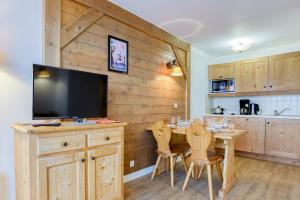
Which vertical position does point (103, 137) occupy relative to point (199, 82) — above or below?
below

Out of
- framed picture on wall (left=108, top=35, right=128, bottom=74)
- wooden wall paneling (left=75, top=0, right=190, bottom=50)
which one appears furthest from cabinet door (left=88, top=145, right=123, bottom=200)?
wooden wall paneling (left=75, top=0, right=190, bottom=50)

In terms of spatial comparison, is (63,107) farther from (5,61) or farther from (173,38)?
(173,38)

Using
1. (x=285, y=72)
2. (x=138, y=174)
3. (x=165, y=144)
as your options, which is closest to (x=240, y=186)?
(x=165, y=144)

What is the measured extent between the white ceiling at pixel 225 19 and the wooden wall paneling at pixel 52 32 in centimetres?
86

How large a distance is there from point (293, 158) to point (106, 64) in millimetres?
4089

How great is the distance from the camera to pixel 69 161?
174cm

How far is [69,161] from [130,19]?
2.23 meters

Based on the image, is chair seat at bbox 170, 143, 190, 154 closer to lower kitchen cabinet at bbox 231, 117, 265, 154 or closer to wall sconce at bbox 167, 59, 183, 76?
wall sconce at bbox 167, 59, 183, 76

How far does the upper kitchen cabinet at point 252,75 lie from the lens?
4.50 metres

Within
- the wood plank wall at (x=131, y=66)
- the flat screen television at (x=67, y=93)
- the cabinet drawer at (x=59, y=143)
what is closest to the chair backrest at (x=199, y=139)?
the wood plank wall at (x=131, y=66)

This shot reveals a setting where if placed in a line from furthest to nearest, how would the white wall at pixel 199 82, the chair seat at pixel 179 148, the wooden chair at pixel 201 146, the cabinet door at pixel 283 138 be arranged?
the white wall at pixel 199 82
the cabinet door at pixel 283 138
the chair seat at pixel 179 148
the wooden chair at pixel 201 146

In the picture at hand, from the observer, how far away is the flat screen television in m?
1.80

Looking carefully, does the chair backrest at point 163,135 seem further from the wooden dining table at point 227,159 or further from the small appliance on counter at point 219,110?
the small appliance on counter at point 219,110

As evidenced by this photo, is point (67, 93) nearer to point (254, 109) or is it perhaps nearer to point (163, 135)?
point (163, 135)
